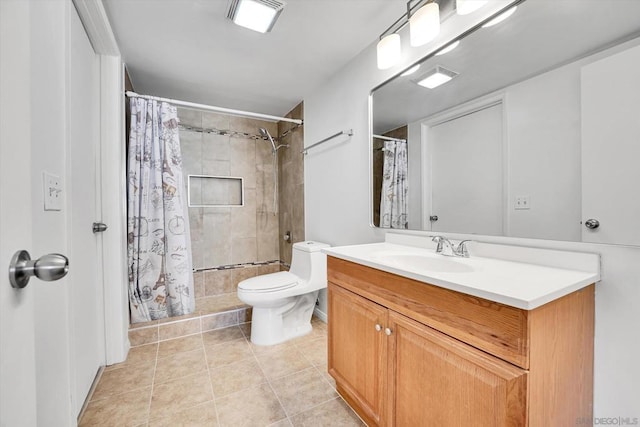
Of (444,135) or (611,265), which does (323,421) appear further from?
(444,135)

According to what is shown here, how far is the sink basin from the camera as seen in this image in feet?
3.57

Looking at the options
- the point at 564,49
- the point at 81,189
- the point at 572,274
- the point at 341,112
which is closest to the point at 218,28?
the point at 341,112

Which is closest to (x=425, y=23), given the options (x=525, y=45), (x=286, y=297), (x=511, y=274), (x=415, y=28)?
(x=415, y=28)

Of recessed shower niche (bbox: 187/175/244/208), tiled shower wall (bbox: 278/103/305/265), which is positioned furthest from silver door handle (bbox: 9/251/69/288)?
recessed shower niche (bbox: 187/175/244/208)

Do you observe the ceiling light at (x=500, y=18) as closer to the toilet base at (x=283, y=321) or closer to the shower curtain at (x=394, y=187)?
the shower curtain at (x=394, y=187)

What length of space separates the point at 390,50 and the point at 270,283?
1.68m

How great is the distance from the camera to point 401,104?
154cm

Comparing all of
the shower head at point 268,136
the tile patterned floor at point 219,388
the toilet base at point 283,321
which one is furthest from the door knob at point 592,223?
the shower head at point 268,136

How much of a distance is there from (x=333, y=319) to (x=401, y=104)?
1280 millimetres

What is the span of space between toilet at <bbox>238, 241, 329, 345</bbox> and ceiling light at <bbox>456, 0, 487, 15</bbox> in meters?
1.61

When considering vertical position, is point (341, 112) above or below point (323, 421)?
above

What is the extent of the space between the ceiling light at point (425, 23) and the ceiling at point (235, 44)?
0.25 meters

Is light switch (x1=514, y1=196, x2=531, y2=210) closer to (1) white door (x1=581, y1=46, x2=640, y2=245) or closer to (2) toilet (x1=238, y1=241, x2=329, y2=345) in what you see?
(1) white door (x1=581, y1=46, x2=640, y2=245)

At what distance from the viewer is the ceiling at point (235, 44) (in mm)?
1432
